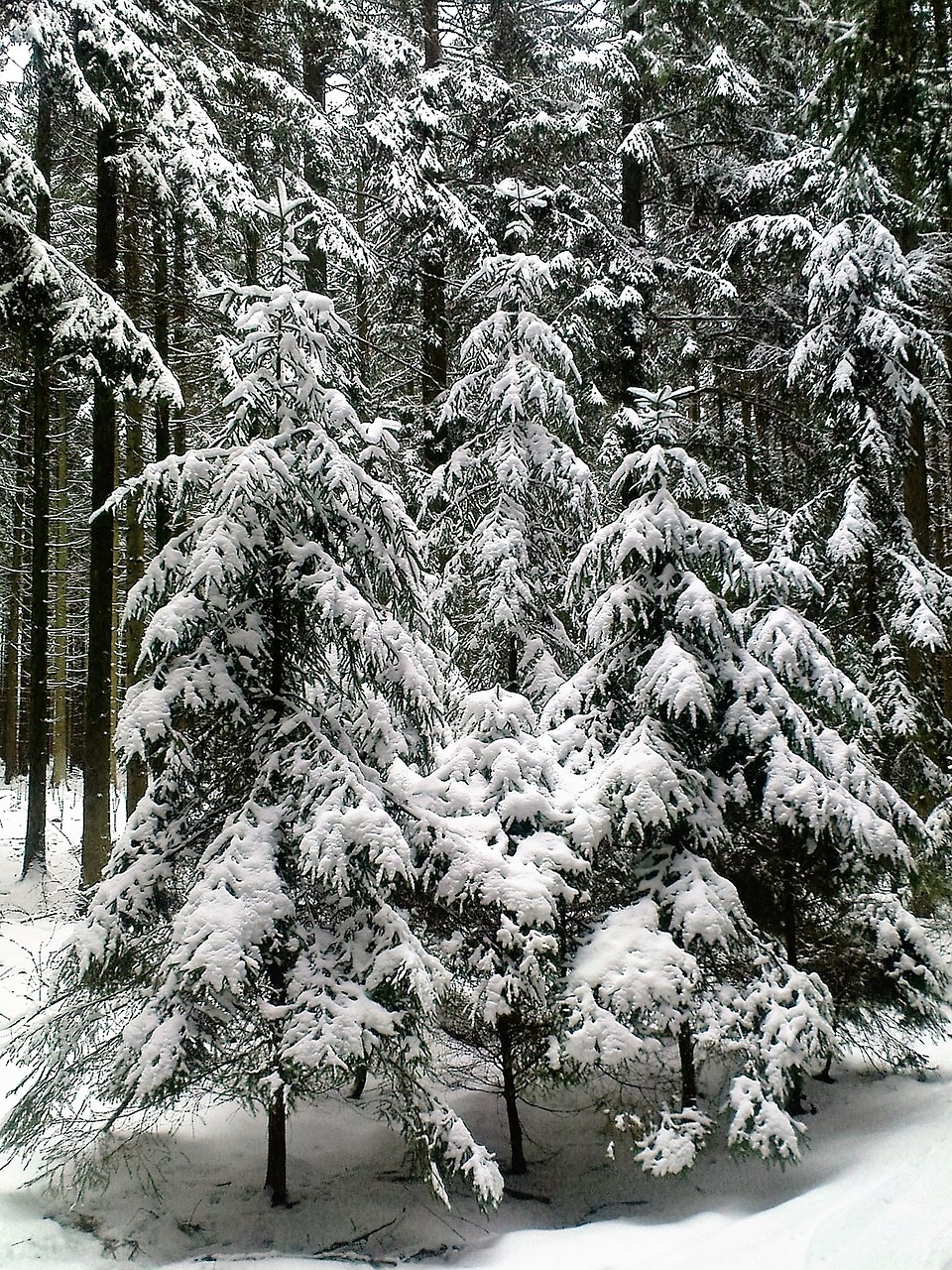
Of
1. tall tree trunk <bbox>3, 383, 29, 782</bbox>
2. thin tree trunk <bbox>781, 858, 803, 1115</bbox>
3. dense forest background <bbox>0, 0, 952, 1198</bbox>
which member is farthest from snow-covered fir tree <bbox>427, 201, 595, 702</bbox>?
tall tree trunk <bbox>3, 383, 29, 782</bbox>

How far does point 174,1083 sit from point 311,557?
3.22 meters

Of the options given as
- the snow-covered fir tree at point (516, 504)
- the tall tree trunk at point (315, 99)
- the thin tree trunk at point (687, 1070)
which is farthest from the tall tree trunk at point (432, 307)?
the thin tree trunk at point (687, 1070)

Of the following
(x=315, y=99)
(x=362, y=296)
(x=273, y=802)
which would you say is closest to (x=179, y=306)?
(x=362, y=296)

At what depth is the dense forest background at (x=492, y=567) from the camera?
5.10 m

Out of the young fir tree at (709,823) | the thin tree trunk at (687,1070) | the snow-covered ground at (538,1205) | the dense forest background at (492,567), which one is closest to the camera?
→ the snow-covered ground at (538,1205)

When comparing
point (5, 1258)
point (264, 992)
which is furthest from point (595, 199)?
point (5, 1258)

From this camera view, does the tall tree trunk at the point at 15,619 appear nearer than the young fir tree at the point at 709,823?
No

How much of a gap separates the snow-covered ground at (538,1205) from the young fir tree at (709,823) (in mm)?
430

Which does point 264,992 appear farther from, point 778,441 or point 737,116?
point 737,116

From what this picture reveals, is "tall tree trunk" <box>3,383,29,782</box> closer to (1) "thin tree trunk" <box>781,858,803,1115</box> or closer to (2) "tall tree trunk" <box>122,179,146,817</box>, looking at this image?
(2) "tall tree trunk" <box>122,179,146,817</box>

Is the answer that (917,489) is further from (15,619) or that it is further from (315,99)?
(15,619)

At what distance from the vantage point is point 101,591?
35.6ft

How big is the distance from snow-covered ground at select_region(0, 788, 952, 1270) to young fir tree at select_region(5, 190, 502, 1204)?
0.42 meters

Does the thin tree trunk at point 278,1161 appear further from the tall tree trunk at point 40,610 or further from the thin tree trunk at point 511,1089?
the tall tree trunk at point 40,610
